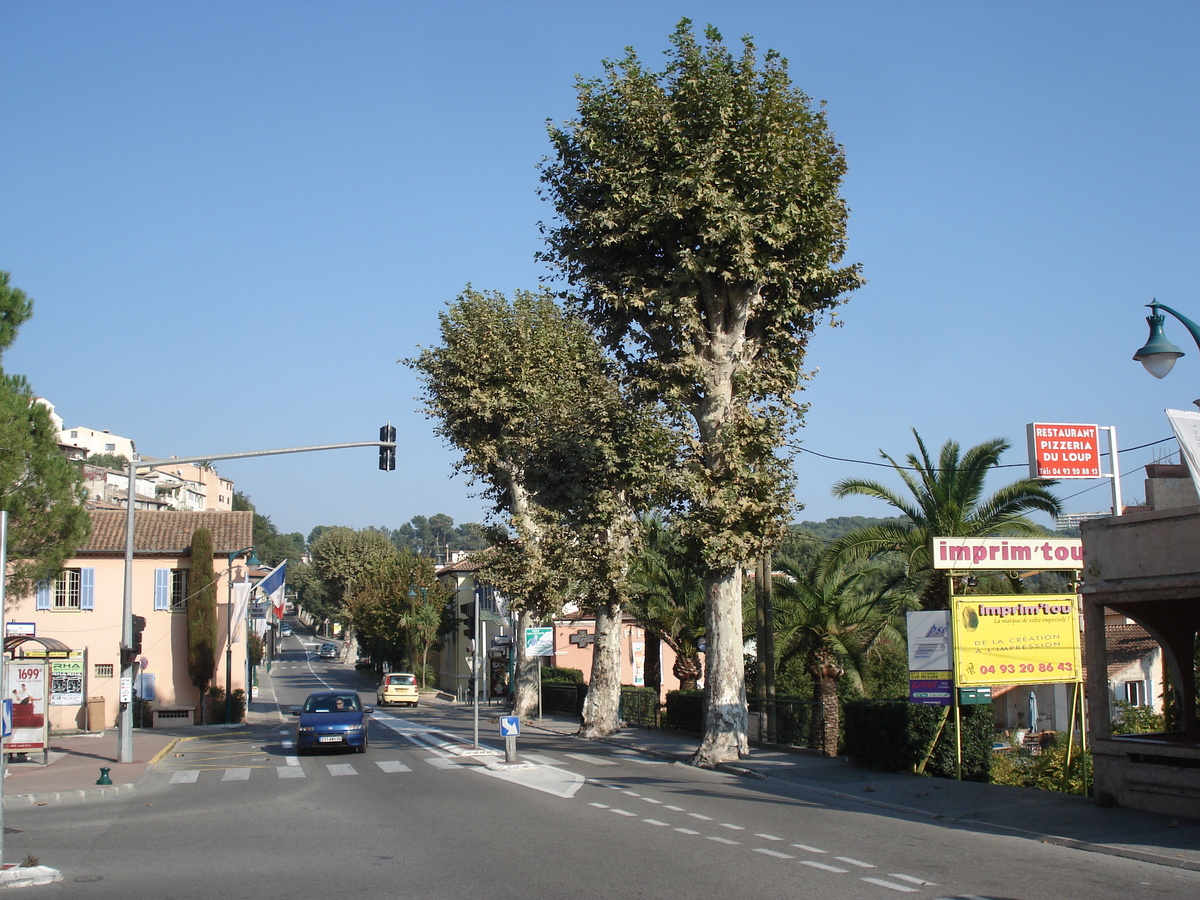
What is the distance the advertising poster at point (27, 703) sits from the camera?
23.8 metres

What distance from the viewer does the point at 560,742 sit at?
2855cm

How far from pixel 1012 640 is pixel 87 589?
37.1 m

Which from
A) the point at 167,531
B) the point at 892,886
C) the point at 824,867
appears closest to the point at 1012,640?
the point at 824,867

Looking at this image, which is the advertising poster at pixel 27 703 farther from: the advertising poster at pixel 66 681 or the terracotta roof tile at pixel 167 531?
the terracotta roof tile at pixel 167 531

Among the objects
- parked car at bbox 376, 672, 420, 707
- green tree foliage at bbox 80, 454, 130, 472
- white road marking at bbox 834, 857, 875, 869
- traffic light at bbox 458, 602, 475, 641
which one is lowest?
parked car at bbox 376, 672, 420, 707

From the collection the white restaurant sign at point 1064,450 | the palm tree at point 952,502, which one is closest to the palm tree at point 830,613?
the palm tree at point 952,502

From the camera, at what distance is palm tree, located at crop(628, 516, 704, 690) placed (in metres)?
34.5

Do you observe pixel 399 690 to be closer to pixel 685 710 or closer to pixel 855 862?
pixel 685 710

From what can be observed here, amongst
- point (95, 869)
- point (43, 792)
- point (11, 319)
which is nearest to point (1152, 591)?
point (95, 869)

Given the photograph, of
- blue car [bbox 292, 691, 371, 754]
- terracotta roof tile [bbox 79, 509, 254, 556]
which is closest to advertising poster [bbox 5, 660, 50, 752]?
blue car [bbox 292, 691, 371, 754]

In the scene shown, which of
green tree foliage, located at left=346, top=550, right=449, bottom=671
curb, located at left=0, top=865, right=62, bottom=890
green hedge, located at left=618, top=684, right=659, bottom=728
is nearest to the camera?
curb, located at left=0, top=865, right=62, bottom=890

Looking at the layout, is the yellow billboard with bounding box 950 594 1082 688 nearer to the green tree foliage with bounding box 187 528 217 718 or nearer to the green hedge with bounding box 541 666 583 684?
the green tree foliage with bounding box 187 528 217 718

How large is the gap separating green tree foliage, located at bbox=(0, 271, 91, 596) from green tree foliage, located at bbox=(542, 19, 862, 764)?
1404 centimetres

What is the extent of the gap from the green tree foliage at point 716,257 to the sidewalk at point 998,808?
1.88 metres
